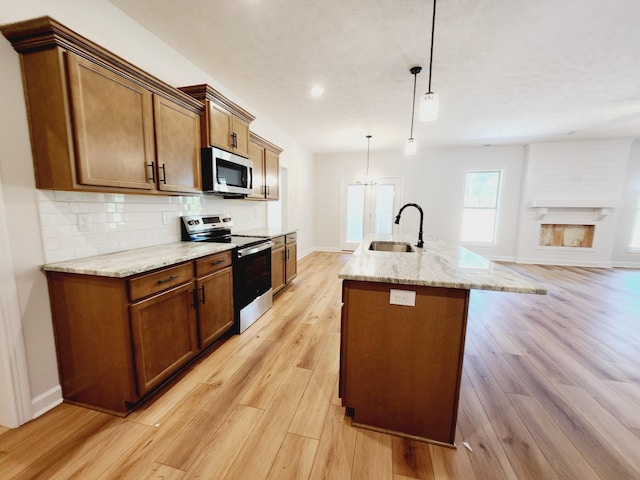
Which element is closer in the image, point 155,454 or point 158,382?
point 155,454

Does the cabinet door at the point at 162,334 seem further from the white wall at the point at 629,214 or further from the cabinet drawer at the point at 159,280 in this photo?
the white wall at the point at 629,214

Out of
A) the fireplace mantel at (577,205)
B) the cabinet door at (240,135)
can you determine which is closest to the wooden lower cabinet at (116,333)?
the cabinet door at (240,135)

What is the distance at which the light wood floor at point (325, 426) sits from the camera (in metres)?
1.26

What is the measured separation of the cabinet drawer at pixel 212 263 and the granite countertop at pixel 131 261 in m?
0.05

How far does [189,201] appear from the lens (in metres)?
2.64

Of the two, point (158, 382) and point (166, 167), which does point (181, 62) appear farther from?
point (158, 382)

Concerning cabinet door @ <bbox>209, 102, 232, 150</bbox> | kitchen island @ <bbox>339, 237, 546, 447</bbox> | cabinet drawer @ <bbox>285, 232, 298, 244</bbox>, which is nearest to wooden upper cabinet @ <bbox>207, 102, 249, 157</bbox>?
cabinet door @ <bbox>209, 102, 232, 150</bbox>

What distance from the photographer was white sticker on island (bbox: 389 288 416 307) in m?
1.33

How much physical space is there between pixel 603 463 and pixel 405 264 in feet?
4.50

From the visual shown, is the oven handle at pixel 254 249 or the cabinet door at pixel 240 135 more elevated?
the cabinet door at pixel 240 135

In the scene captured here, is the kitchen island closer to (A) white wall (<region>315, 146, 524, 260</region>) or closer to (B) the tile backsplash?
(B) the tile backsplash

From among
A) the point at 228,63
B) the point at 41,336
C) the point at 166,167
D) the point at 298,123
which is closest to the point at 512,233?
the point at 298,123

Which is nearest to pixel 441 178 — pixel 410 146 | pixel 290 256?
pixel 410 146

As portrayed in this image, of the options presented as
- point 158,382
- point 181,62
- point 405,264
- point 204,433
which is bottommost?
point 204,433
